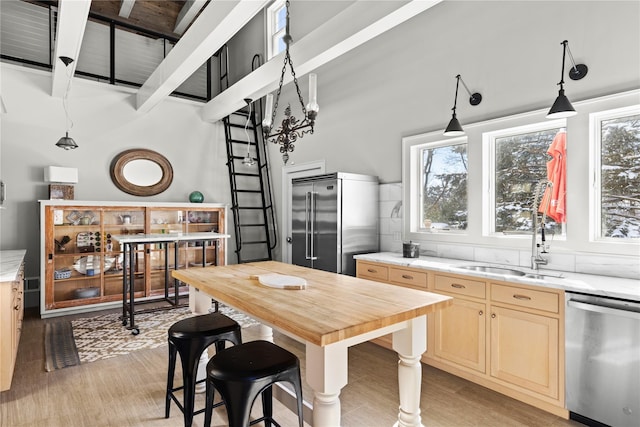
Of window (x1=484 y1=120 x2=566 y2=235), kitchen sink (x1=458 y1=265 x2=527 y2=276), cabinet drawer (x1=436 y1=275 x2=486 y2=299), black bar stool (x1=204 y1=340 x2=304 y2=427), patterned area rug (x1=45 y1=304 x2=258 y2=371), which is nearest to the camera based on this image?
black bar stool (x1=204 y1=340 x2=304 y2=427)

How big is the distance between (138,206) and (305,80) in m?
3.05

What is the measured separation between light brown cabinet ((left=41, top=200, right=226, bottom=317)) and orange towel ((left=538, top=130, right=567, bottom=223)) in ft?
12.6

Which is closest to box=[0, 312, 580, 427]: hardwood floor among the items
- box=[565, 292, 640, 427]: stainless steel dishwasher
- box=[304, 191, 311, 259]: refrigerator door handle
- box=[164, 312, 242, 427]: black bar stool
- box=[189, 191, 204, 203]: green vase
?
box=[565, 292, 640, 427]: stainless steel dishwasher

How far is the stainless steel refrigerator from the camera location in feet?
12.6

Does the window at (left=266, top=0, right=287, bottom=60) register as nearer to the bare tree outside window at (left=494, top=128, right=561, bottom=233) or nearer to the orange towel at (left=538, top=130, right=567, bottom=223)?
the bare tree outside window at (left=494, top=128, right=561, bottom=233)

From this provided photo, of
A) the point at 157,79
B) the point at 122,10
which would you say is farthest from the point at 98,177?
the point at 122,10

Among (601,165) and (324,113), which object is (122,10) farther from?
(601,165)

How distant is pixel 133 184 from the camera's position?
559 cm

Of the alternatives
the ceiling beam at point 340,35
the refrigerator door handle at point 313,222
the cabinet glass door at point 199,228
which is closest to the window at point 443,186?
the refrigerator door handle at point 313,222

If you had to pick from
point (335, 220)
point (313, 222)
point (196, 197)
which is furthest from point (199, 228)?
point (335, 220)

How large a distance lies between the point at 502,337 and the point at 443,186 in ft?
5.67

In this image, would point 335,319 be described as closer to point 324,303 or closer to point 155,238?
point 324,303

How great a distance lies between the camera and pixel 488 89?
3.25 m

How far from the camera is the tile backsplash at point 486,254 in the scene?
8.24 feet
